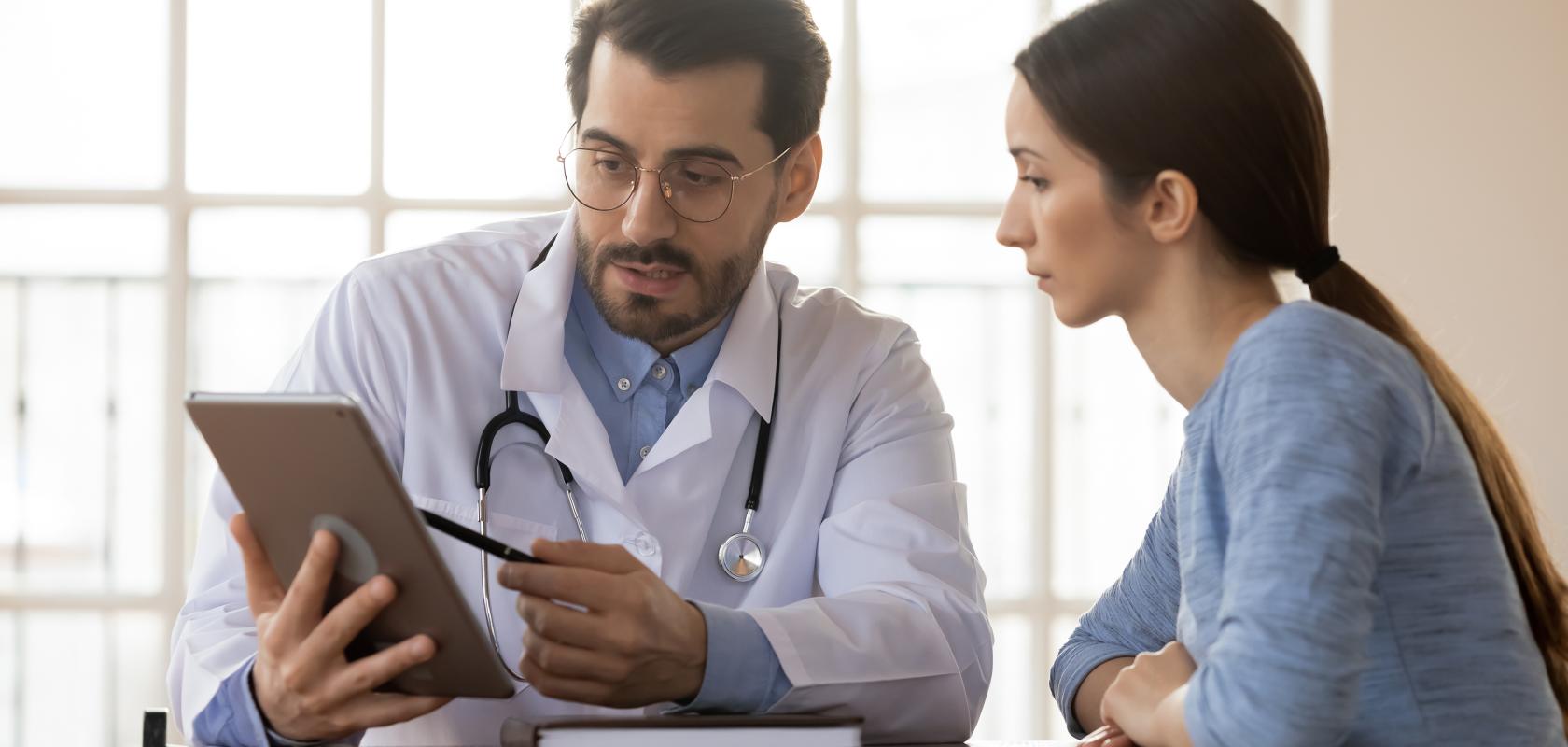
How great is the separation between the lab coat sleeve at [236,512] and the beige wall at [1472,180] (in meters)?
2.24

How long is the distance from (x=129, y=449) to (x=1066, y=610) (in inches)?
84.0

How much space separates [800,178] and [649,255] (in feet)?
1.10

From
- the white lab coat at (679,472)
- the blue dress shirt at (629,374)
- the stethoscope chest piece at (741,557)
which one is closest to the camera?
the white lab coat at (679,472)

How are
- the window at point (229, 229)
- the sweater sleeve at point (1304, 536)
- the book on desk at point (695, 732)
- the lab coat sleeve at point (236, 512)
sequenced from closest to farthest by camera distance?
the sweater sleeve at point (1304, 536) < the book on desk at point (695, 732) < the lab coat sleeve at point (236, 512) < the window at point (229, 229)

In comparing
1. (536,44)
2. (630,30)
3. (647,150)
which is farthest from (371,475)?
(536,44)

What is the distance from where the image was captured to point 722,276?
1.76m

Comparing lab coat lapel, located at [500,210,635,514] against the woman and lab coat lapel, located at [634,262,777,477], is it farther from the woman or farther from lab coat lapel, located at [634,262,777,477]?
the woman

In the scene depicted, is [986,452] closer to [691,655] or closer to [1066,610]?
[1066,610]

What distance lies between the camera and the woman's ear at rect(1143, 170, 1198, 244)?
112 centimetres

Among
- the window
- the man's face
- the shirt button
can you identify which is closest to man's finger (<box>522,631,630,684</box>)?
the shirt button

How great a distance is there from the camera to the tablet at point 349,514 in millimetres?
999

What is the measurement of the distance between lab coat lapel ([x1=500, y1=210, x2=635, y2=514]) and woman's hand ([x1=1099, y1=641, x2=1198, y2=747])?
653 millimetres

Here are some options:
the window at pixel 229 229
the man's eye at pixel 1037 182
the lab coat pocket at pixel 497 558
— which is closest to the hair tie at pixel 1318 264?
the man's eye at pixel 1037 182

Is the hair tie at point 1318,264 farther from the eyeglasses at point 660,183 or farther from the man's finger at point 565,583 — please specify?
the eyeglasses at point 660,183
